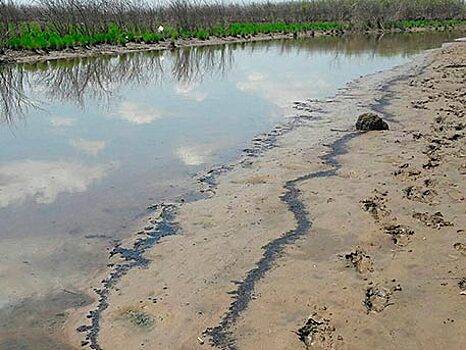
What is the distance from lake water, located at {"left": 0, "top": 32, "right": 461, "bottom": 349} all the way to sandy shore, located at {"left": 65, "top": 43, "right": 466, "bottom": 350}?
40cm

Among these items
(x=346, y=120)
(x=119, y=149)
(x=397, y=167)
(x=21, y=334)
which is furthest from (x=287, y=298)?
(x=346, y=120)

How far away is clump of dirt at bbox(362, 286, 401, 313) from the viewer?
381cm

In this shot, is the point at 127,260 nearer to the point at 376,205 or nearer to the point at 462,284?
the point at 376,205

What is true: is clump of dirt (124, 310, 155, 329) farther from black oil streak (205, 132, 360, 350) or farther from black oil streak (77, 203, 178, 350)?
black oil streak (205, 132, 360, 350)

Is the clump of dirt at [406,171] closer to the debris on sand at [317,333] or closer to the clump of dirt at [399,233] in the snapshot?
the clump of dirt at [399,233]

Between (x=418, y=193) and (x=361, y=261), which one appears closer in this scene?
(x=361, y=261)

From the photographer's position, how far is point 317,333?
3555 millimetres

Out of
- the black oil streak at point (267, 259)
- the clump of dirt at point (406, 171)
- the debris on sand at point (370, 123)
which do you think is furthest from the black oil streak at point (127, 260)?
the debris on sand at point (370, 123)

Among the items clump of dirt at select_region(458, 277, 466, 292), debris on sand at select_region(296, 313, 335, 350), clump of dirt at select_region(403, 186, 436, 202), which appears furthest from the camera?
clump of dirt at select_region(403, 186, 436, 202)

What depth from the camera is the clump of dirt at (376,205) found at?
18.0 feet

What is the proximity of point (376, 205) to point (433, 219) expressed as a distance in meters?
0.61

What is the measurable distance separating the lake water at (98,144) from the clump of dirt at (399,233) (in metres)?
2.41

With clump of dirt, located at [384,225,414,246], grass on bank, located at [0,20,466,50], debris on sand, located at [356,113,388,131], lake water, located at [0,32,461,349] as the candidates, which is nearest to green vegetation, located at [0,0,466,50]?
grass on bank, located at [0,20,466,50]

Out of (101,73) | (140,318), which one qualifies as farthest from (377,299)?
(101,73)
